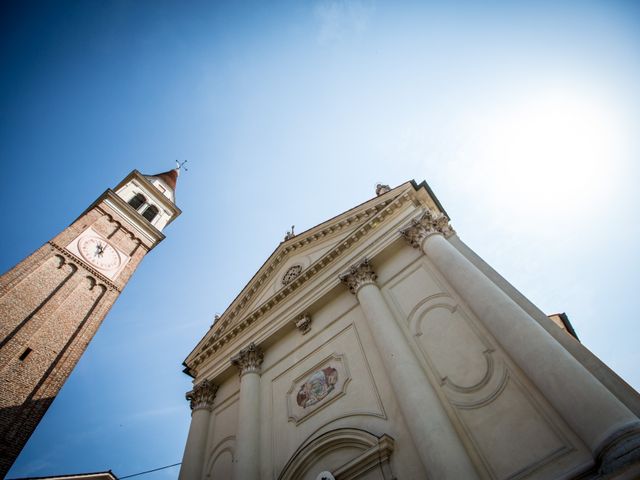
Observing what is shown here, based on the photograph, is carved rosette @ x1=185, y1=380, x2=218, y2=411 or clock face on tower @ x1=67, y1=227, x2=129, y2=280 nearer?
carved rosette @ x1=185, y1=380, x2=218, y2=411

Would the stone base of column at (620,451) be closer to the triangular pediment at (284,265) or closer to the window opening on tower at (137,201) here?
the triangular pediment at (284,265)

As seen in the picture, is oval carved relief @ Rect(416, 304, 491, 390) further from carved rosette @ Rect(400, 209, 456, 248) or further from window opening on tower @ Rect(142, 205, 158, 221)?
window opening on tower @ Rect(142, 205, 158, 221)

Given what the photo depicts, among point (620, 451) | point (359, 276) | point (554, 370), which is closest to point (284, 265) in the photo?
point (359, 276)

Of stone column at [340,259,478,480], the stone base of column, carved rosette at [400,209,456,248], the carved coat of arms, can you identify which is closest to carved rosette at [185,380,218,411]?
the carved coat of arms

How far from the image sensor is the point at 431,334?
842 centimetres

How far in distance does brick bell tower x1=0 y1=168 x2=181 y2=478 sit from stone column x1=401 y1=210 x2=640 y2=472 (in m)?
17.6

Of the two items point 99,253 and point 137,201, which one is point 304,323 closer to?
point 99,253

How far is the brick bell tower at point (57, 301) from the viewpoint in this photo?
15.1 m

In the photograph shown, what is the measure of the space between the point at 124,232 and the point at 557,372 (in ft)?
89.3

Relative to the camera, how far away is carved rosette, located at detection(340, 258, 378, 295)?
10.8 m

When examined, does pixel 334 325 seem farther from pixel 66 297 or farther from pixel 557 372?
pixel 66 297

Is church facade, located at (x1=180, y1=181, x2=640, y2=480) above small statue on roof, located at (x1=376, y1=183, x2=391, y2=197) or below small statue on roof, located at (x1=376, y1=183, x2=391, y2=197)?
below

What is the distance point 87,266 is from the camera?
850 inches

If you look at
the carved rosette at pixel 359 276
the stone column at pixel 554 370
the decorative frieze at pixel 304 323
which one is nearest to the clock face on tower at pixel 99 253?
the decorative frieze at pixel 304 323
